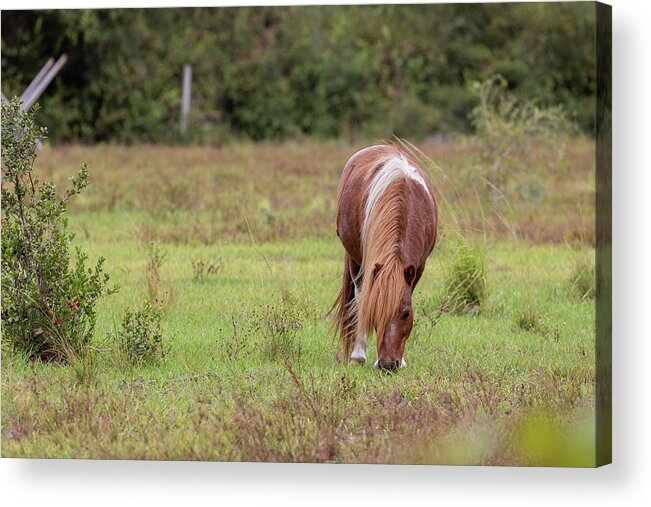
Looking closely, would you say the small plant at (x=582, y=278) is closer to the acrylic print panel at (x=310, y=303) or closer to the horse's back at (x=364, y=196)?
the acrylic print panel at (x=310, y=303)

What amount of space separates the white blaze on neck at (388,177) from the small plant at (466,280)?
1604 mm

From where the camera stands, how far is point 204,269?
34.2 ft

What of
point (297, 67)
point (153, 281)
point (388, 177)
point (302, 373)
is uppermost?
point (297, 67)

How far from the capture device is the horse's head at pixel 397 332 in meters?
7.11

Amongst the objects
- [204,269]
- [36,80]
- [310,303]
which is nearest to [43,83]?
[36,80]

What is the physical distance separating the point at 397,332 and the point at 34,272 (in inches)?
94.8

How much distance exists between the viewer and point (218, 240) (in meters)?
11.8

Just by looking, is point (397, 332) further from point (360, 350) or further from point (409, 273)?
point (360, 350)

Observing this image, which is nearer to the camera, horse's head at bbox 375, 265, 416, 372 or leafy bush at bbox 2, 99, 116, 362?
horse's head at bbox 375, 265, 416, 372

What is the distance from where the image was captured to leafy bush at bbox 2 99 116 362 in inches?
305

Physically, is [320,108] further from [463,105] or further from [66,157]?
[66,157]

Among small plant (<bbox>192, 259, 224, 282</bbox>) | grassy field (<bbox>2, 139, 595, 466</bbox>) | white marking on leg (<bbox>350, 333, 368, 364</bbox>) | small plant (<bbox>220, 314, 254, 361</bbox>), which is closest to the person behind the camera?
grassy field (<bbox>2, 139, 595, 466</bbox>)

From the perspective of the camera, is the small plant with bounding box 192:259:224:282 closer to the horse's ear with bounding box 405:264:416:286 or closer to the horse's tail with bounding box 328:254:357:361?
the horse's tail with bounding box 328:254:357:361

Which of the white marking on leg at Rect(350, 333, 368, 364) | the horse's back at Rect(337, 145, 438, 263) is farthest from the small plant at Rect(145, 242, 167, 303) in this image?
the white marking on leg at Rect(350, 333, 368, 364)
